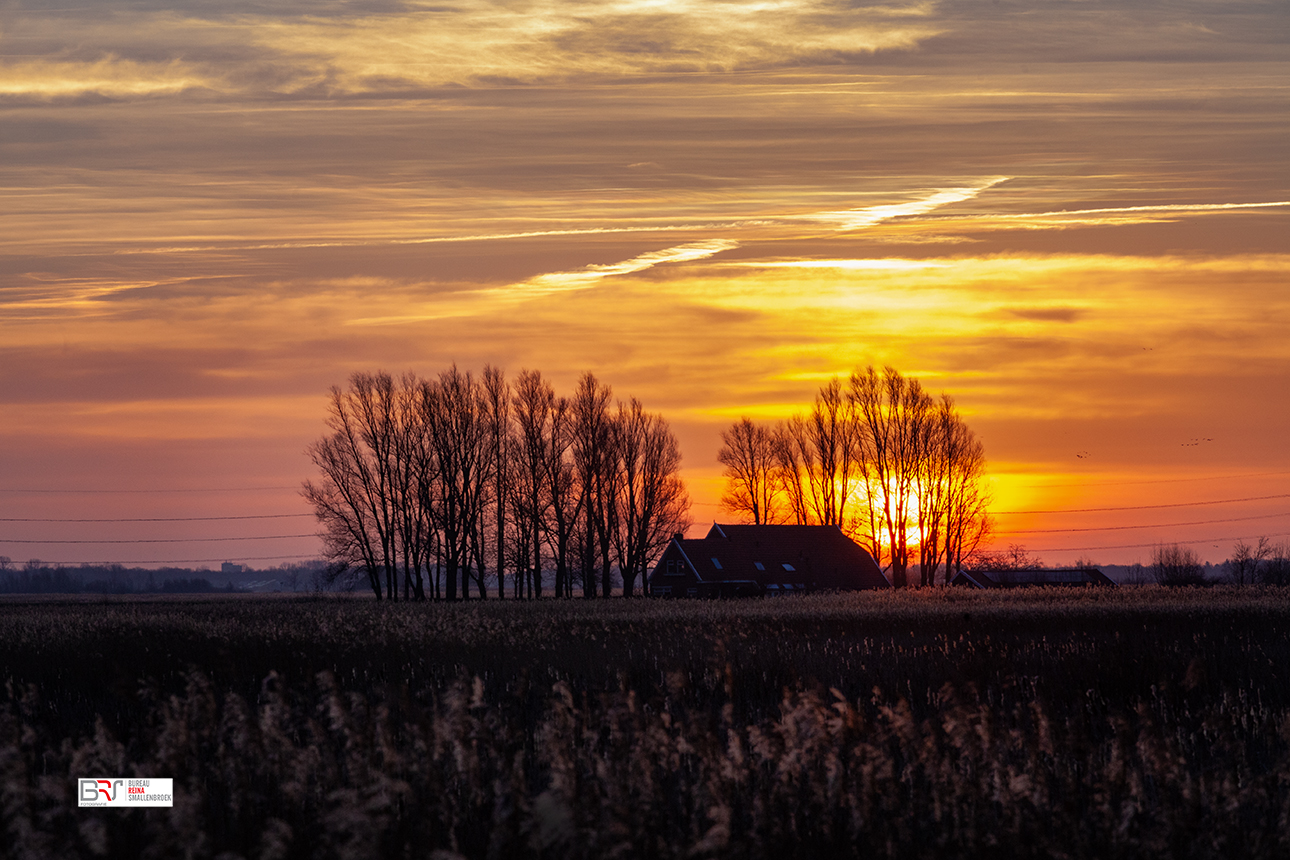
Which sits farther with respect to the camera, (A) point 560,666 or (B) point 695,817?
(A) point 560,666

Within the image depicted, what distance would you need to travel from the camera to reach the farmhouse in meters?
63.5

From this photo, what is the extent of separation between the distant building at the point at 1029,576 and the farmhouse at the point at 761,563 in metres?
8.75

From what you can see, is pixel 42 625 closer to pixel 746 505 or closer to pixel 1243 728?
pixel 1243 728

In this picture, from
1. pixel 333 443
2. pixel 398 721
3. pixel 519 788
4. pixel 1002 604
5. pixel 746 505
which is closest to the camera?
pixel 519 788

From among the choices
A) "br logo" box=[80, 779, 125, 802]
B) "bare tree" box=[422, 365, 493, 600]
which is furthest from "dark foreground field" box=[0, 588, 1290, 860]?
"bare tree" box=[422, 365, 493, 600]

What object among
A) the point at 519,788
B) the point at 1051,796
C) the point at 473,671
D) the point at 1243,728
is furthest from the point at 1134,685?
the point at 519,788

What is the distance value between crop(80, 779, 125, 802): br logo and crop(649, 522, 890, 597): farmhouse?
181 ft

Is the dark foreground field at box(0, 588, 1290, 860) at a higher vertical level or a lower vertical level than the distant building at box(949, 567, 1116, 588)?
higher

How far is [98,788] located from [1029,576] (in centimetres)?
7556

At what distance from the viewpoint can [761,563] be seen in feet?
213

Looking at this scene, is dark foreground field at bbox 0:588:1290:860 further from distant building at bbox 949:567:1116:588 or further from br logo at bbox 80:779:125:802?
distant building at bbox 949:567:1116:588

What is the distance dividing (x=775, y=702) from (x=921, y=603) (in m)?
24.1

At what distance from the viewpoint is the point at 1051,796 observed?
8.91m

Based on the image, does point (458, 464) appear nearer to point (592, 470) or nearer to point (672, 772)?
point (592, 470)
